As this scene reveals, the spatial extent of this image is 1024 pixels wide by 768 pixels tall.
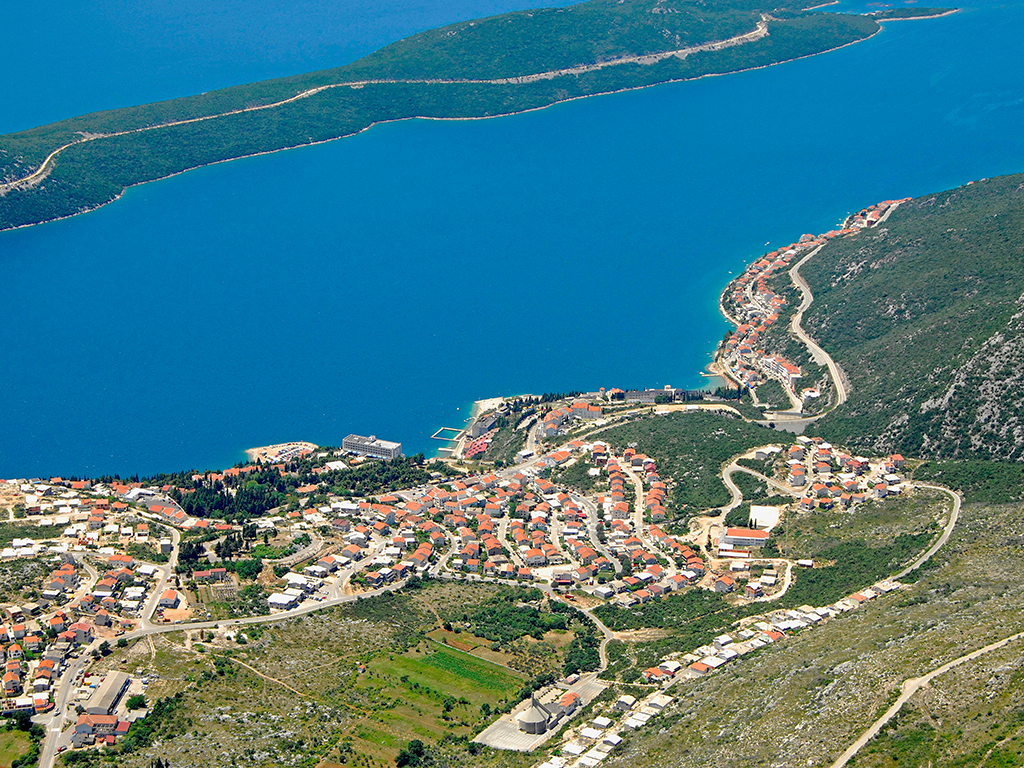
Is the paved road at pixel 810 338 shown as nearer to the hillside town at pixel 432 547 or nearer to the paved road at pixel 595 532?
the hillside town at pixel 432 547

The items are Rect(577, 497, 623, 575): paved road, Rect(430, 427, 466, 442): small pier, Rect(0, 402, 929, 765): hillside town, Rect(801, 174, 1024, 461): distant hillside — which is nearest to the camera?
Rect(0, 402, 929, 765): hillside town

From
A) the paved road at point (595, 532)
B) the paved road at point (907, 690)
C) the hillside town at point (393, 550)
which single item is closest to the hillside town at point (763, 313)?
the hillside town at point (393, 550)

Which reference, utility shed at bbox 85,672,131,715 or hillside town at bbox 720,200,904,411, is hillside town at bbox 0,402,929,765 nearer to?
utility shed at bbox 85,672,131,715

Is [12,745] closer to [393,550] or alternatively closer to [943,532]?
[393,550]

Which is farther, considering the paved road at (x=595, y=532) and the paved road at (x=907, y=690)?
the paved road at (x=595, y=532)

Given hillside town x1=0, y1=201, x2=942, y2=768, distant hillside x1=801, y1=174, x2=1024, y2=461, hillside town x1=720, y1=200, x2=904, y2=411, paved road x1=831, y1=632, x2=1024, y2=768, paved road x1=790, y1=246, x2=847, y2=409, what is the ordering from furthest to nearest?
hillside town x1=720, y1=200, x2=904, y2=411, paved road x1=790, y1=246, x2=847, y2=409, distant hillside x1=801, y1=174, x2=1024, y2=461, hillside town x1=0, y1=201, x2=942, y2=768, paved road x1=831, y1=632, x2=1024, y2=768

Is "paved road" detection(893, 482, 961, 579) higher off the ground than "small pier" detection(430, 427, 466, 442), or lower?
lower

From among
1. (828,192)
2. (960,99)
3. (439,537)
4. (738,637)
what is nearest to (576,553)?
(439,537)

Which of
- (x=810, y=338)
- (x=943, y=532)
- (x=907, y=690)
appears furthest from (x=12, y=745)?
(x=810, y=338)

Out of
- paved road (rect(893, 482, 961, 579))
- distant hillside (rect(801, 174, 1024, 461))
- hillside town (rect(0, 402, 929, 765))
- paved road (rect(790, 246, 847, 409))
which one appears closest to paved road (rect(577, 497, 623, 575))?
hillside town (rect(0, 402, 929, 765))
